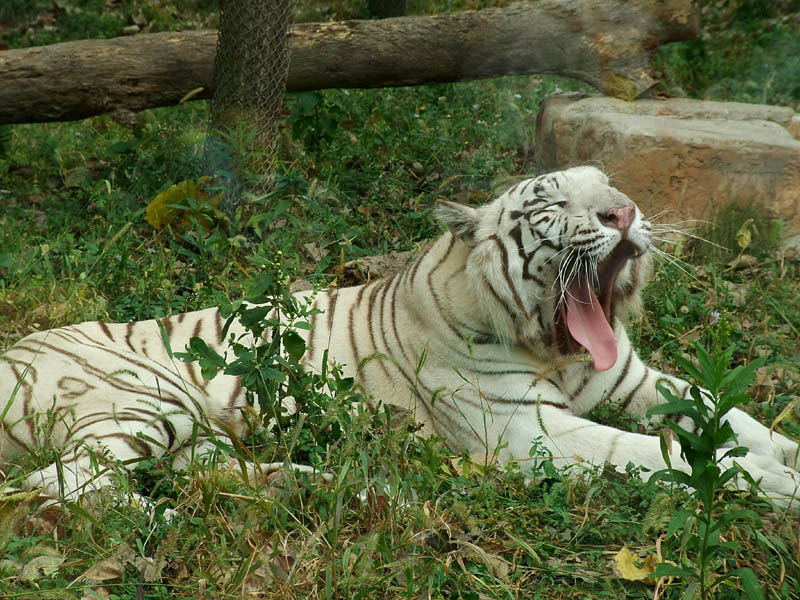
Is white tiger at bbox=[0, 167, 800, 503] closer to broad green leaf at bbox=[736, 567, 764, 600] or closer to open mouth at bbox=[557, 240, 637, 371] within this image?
open mouth at bbox=[557, 240, 637, 371]

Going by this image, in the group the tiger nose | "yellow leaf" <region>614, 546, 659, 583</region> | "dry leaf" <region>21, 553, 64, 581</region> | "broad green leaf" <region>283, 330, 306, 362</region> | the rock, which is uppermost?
the tiger nose

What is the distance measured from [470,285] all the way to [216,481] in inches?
49.4

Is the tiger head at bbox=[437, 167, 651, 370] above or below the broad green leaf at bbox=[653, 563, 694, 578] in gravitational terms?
above

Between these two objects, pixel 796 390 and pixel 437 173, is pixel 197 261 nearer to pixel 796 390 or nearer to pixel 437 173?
pixel 437 173

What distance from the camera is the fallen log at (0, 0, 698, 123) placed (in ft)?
17.9

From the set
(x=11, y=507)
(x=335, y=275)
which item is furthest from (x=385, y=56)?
(x=11, y=507)

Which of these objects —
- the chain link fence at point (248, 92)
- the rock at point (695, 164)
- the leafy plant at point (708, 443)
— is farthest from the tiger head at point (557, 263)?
the chain link fence at point (248, 92)

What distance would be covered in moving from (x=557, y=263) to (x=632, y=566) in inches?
49.2

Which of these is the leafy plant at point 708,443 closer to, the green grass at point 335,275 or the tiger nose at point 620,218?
the green grass at point 335,275

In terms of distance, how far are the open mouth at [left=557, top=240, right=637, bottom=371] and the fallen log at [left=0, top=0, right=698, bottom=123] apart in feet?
8.65

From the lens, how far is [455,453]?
3.42 metres

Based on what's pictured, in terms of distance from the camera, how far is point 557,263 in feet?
11.0

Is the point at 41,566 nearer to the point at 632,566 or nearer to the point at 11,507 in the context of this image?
the point at 11,507

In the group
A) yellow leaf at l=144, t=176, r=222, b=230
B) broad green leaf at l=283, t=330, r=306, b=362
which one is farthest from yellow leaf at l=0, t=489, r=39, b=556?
yellow leaf at l=144, t=176, r=222, b=230
